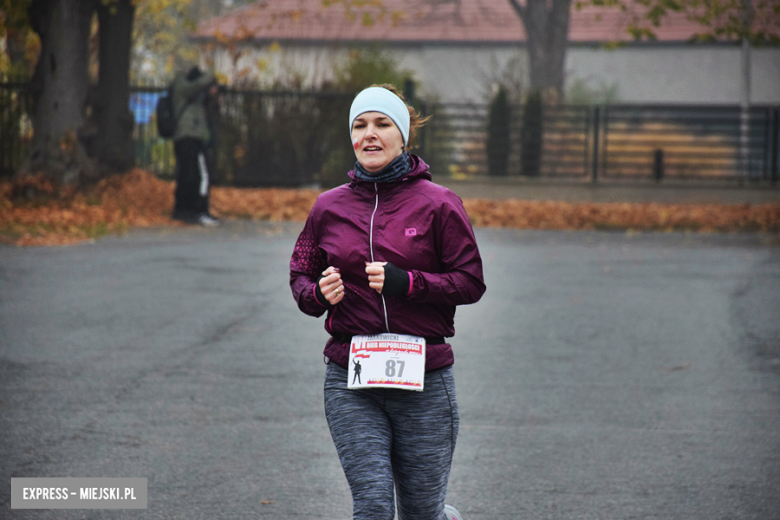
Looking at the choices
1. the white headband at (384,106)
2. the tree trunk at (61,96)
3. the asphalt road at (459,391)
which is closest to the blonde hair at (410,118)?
the white headband at (384,106)

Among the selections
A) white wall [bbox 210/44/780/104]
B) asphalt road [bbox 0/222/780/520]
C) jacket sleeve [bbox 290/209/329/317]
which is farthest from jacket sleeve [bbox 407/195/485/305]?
white wall [bbox 210/44/780/104]

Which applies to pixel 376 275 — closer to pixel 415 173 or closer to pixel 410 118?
pixel 415 173

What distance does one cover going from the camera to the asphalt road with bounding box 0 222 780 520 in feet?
15.0

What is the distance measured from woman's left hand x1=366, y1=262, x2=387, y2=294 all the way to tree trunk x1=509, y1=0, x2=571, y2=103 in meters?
27.9

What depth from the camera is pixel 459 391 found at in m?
6.36

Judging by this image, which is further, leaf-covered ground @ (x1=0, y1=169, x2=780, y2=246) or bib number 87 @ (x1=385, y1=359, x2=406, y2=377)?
leaf-covered ground @ (x1=0, y1=169, x2=780, y2=246)

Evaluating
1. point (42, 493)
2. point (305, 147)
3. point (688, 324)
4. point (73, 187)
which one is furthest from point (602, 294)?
point (305, 147)

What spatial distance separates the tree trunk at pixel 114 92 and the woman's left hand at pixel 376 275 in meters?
16.1

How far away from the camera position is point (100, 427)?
17.9ft

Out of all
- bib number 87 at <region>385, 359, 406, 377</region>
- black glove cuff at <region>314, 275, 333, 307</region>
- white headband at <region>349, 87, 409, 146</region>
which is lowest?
bib number 87 at <region>385, 359, 406, 377</region>

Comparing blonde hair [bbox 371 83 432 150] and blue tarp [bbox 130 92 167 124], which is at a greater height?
blue tarp [bbox 130 92 167 124]

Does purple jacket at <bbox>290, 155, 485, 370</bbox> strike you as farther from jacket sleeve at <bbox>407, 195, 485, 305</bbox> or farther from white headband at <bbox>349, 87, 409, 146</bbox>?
white headband at <bbox>349, 87, 409, 146</bbox>

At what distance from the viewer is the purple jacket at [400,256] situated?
328cm

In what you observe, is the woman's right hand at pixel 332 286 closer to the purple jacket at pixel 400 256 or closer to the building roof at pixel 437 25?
the purple jacket at pixel 400 256
